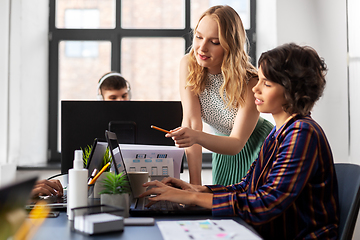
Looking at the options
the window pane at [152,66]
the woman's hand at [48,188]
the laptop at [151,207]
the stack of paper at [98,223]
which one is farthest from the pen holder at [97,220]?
the window pane at [152,66]

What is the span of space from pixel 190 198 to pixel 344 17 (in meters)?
1.74

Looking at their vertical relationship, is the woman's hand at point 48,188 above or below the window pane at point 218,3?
below

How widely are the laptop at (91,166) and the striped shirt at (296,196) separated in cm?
38

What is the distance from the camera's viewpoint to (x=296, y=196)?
899 mm

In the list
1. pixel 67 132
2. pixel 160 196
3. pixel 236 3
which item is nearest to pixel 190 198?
pixel 160 196

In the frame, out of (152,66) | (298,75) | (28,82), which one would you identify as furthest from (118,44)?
(298,75)

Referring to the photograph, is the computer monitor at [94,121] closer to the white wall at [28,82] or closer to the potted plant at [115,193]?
the potted plant at [115,193]

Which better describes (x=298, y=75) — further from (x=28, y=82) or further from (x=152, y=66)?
(x=28, y=82)

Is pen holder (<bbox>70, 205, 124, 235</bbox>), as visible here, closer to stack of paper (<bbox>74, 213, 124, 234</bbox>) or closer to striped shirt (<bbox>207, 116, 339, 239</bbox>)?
stack of paper (<bbox>74, 213, 124, 234</bbox>)

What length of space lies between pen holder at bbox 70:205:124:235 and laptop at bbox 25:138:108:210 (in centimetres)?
22

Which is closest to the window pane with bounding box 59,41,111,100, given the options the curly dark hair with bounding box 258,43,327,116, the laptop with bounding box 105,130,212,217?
the laptop with bounding box 105,130,212,217

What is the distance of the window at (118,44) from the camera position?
10.6ft

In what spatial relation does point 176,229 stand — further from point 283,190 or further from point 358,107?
point 358,107

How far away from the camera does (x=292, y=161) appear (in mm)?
921
